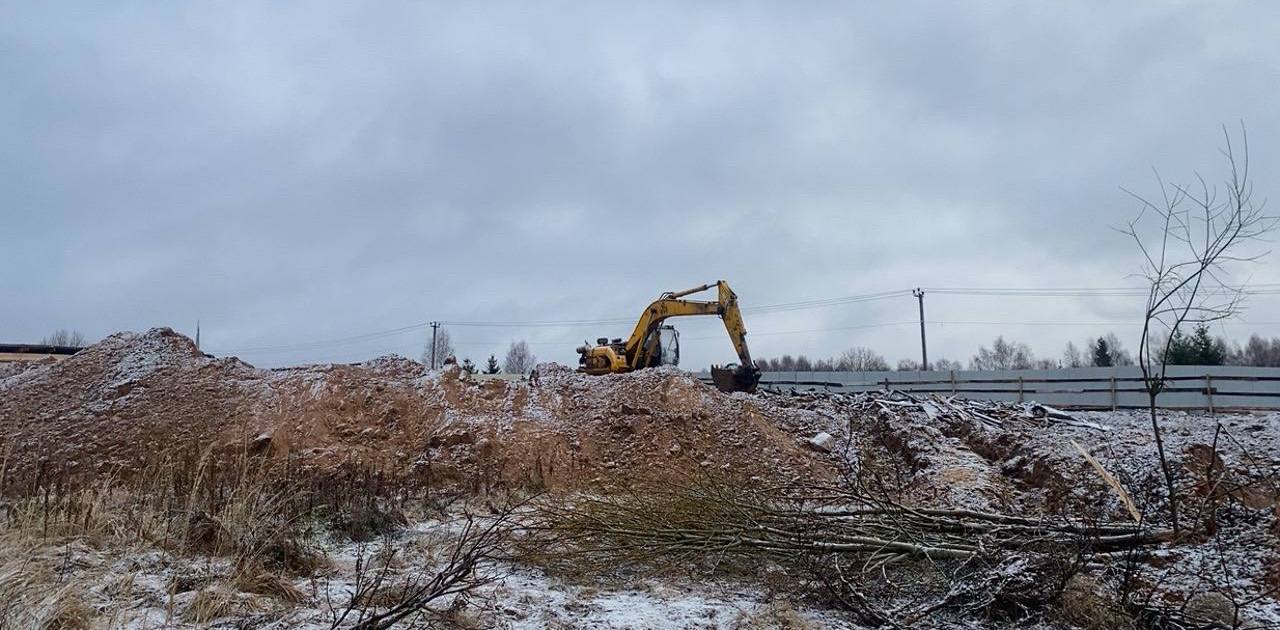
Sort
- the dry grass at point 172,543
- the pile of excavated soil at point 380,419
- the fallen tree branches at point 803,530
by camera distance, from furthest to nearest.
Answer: the pile of excavated soil at point 380,419 → the fallen tree branches at point 803,530 → the dry grass at point 172,543

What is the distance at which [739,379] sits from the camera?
668 inches

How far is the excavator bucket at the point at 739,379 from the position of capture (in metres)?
17.0

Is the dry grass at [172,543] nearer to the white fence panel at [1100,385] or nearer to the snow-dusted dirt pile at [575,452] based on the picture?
the snow-dusted dirt pile at [575,452]

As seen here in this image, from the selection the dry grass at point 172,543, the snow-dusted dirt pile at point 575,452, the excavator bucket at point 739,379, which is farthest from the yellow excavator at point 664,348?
the dry grass at point 172,543

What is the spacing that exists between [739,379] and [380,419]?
855cm

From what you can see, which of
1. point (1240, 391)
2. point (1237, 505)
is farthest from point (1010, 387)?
point (1237, 505)

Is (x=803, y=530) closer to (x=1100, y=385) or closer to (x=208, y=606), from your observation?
(x=208, y=606)

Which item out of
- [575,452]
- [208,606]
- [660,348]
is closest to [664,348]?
[660,348]

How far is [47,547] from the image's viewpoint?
424cm

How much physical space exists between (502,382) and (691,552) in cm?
804

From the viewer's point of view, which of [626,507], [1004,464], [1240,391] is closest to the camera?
[626,507]

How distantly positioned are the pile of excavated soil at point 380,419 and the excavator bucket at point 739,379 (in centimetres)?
432

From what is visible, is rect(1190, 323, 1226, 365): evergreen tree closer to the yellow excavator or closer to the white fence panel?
the white fence panel

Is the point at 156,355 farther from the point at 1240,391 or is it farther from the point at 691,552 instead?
the point at 1240,391
